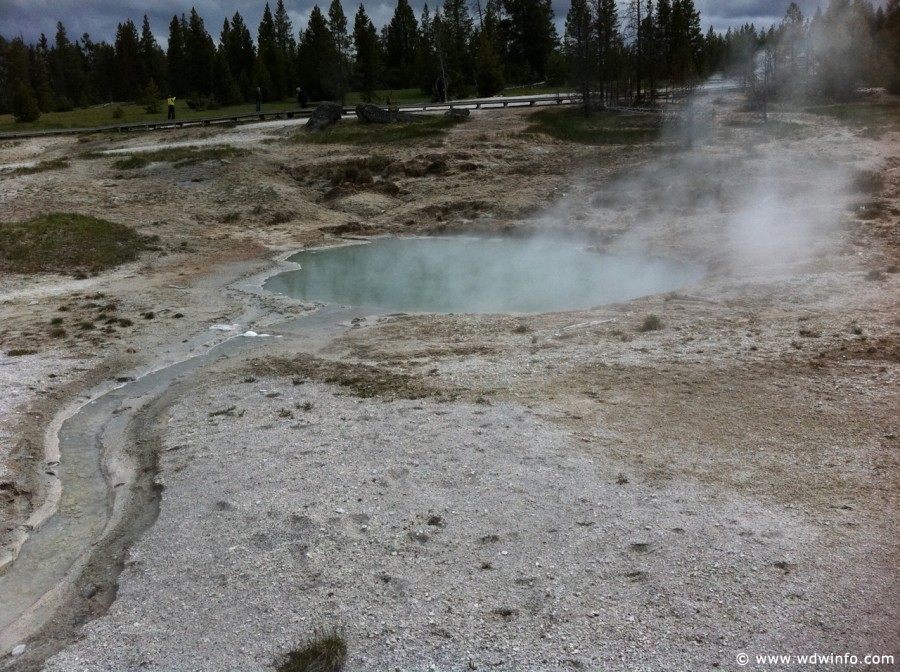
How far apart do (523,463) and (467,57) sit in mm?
53350

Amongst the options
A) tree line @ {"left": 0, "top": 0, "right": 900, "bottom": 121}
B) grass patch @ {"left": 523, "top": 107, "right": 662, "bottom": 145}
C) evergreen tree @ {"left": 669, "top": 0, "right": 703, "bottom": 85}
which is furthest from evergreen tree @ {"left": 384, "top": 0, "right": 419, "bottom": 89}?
grass patch @ {"left": 523, "top": 107, "right": 662, "bottom": 145}

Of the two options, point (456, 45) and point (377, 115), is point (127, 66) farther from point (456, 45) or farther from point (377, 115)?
point (377, 115)

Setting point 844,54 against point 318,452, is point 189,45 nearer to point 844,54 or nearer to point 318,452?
point 844,54

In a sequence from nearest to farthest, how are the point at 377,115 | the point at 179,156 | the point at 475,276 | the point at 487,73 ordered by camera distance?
1. the point at 475,276
2. the point at 179,156
3. the point at 377,115
4. the point at 487,73

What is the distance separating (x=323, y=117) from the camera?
33.7 metres

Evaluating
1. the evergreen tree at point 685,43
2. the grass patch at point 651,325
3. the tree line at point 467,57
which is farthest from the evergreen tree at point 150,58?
the grass patch at point 651,325

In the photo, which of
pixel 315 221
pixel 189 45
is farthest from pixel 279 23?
pixel 315 221

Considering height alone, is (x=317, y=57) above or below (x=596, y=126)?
above

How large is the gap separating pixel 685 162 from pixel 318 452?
17.8 metres

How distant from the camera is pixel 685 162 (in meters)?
22.4

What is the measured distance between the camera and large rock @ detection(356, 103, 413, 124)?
3328 centimetres

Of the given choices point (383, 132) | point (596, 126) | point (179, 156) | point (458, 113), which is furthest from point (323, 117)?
point (596, 126)

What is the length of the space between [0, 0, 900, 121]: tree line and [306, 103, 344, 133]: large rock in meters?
10.7

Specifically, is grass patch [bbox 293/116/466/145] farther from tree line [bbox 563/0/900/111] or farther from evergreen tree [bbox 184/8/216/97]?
evergreen tree [bbox 184/8/216/97]
